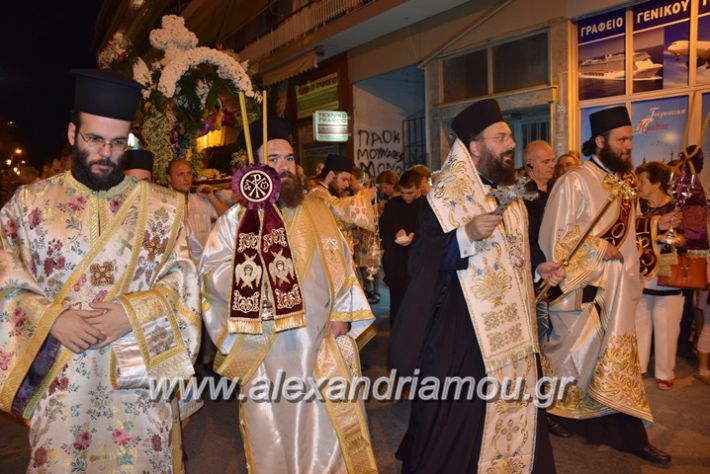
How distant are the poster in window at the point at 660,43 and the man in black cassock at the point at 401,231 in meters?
5.03

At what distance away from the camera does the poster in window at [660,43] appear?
29.8ft

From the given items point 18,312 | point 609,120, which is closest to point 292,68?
point 609,120

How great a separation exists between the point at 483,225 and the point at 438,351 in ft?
2.84

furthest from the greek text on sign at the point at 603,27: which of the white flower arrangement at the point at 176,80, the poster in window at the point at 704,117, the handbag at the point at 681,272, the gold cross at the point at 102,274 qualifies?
the gold cross at the point at 102,274

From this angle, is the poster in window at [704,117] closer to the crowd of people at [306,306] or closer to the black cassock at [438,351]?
the crowd of people at [306,306]

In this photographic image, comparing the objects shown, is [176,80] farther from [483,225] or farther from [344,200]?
[483,225]

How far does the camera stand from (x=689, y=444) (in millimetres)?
4582

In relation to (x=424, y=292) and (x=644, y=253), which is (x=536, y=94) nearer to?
(x=644, y=253)

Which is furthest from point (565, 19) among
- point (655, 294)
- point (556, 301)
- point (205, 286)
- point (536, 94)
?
point (205, 286)

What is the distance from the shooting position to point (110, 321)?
2.45m

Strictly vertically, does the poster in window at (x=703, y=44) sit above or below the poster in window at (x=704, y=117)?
above

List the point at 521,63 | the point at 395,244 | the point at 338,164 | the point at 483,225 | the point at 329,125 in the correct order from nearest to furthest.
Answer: the point at 483,225, the point at 395,244, the point at 338,164, the point at 521,63, the point at 329,125

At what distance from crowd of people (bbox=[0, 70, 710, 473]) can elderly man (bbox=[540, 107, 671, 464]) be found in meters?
0.02

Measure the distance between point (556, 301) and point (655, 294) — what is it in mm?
1965
